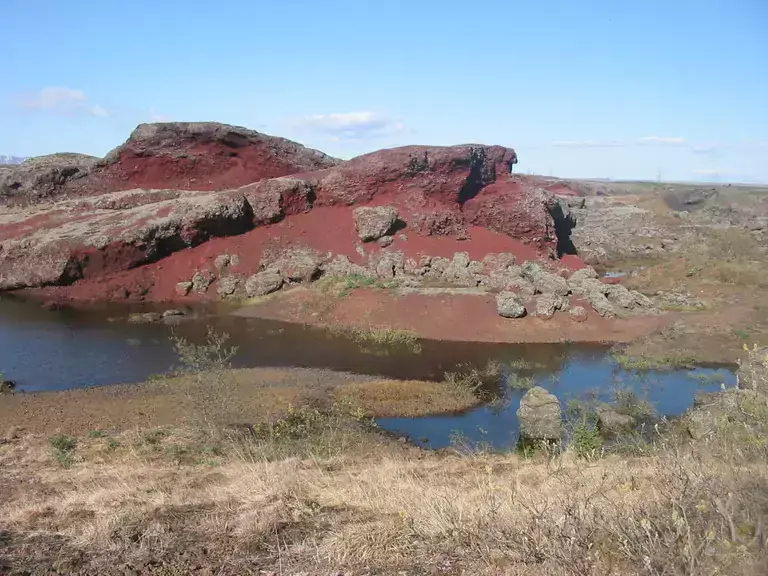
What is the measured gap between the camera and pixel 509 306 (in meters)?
20.0

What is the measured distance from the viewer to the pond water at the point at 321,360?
13.4 meters

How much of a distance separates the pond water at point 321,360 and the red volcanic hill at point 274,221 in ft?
10.9

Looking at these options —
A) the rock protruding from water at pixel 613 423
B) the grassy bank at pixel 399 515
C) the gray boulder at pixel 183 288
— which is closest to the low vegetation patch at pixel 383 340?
the rock protruding from water at pixel 613 423

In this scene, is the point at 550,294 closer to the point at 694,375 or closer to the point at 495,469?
the point at 694,375

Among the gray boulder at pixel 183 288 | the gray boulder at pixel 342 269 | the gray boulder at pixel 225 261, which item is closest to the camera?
the gray boulder at pixel 342 269

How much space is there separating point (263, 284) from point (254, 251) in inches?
85.7

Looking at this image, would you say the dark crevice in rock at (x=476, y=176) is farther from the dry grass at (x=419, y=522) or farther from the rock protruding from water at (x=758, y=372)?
the dry grass at (x=419, y=522)

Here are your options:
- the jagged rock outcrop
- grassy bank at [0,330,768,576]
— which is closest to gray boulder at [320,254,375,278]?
the jagged rock outcrop

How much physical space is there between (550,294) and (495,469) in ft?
44.5

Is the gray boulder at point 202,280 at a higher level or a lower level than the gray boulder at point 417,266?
lower

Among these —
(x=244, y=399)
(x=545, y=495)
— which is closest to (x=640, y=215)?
(x=244, y=399)

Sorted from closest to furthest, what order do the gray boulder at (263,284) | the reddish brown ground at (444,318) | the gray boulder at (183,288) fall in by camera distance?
the reddish brown ground at (444,318), the gray boulder at (263,284), the gray boulder at (183,288)

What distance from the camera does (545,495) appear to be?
4.68 metres

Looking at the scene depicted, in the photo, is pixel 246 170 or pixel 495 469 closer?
pixel 495 469
